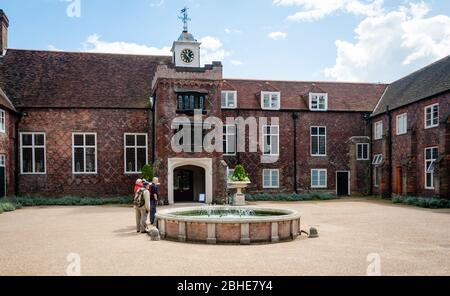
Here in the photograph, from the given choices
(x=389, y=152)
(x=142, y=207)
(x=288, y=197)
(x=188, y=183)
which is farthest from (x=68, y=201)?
(x=389, y=152)

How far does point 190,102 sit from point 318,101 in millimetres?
11542

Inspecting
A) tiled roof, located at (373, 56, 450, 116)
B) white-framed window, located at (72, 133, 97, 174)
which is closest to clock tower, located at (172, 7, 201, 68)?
white-framed window, located at (72, 133, 97, 174)

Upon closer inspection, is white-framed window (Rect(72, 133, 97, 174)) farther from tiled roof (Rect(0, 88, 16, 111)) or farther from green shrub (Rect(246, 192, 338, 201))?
green shrub (Rect(246, 192, 338, 201))

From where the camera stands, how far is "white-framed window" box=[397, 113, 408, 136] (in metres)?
27.9

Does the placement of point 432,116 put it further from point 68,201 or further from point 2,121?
point 2,121

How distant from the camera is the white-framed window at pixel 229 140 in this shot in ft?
100

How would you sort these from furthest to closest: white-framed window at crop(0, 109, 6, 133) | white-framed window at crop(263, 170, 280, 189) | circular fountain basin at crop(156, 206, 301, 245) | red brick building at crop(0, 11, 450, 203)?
white-framed window at crop(263, 170, 280, 189) → red brick building at crop(0, 11, 450, 203) → white-framed window at crop(0, 109, 6, 133) → circular fountain basin at crop(156, 206, 301, 245)

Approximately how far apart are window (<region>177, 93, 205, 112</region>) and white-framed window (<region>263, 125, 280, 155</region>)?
7.06 meters

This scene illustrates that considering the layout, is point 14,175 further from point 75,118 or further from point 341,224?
point 341,224

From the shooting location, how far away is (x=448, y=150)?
23172 mm

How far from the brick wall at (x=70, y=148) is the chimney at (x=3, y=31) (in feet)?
19.8

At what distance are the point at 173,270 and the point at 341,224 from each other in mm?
9586

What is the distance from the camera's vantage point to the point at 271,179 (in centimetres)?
3119

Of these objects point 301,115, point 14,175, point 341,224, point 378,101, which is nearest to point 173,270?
point 341,224
